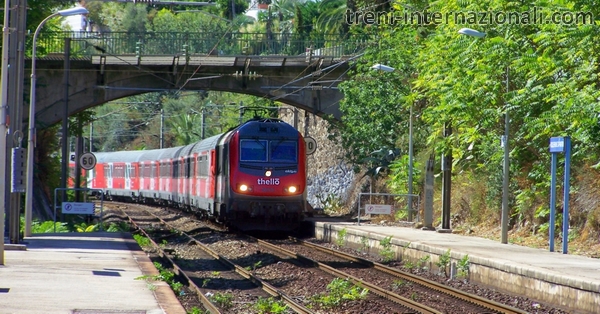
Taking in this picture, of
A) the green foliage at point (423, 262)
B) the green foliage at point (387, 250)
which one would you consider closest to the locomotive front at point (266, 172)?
the green foliage at point (387, 250)

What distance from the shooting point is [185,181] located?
3712 centimetres

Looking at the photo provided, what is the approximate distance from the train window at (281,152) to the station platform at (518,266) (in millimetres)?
4062

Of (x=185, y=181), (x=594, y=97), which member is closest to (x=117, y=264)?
(x=594, y=97)

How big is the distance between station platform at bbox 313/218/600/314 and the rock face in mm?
18019

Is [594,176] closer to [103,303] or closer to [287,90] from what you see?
[103,303]

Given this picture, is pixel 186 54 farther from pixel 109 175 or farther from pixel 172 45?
pixel 109 175

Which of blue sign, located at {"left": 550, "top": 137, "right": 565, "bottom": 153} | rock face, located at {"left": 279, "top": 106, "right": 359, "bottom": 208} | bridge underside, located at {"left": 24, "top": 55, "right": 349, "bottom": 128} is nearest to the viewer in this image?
blue sign, located at {"left": 550, "top": 137, "right": 565, "bottom": 153}

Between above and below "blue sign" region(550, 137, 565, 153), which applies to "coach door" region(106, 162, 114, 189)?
below

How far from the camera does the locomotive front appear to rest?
26031 mm

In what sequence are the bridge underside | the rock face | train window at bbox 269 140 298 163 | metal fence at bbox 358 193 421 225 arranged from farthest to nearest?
the rock face < the bridge underside < metal fence at bbox 358 193 421 225 < train window at bbox 269 140 298 163

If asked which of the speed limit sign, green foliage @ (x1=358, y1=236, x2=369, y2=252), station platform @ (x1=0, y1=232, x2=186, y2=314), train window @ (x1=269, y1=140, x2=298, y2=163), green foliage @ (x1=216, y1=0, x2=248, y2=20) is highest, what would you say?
green foliage @ (x1=216, y1=0, x2=248, y2=20)

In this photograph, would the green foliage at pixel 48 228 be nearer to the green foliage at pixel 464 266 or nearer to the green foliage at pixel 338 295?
the green foliage at pixel 464 266

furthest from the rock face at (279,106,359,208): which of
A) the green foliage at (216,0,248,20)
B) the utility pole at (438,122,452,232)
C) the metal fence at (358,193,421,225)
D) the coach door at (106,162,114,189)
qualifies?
the green foliage at (216,0,248,20)

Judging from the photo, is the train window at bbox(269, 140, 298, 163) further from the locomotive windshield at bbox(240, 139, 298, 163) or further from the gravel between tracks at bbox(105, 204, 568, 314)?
the gravel between tracks at bbox(105, 204, 568, 314)
